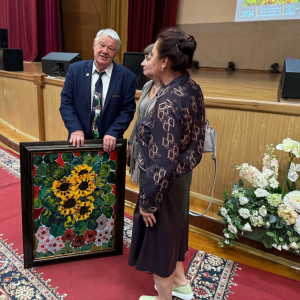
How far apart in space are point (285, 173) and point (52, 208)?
1.37 metres

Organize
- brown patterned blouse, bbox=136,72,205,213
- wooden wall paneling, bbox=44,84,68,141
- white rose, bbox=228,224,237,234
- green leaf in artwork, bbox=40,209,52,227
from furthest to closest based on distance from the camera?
wooden wall paneling, bbox=44,84,68,141
white rose, bbox=228,224,237,234
green leaf in artwork, bbox=40,209,52,227
brown patterned blouse, bbox=136,72,205,213

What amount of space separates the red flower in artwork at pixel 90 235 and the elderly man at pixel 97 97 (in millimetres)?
495

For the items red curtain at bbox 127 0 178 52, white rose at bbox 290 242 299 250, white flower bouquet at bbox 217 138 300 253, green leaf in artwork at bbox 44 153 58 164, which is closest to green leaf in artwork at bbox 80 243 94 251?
green leaf in artwork at bbox 44 153 58 164

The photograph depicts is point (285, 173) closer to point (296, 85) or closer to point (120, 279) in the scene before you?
point (296, 85)

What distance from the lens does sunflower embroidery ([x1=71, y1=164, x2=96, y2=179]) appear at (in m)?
1.56

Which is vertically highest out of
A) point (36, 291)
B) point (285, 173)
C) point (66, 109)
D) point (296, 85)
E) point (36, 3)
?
point (36, 3)

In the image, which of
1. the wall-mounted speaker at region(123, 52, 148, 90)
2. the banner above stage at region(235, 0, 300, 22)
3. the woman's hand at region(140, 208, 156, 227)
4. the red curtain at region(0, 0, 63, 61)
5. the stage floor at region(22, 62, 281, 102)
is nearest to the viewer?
the woman's hand at region(140, 208, 156, 227)

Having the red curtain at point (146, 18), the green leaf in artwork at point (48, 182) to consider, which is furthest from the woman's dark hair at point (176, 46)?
the red curtain at point (146, 18)

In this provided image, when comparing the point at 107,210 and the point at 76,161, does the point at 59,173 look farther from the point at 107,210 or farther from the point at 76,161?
the point at 107,210

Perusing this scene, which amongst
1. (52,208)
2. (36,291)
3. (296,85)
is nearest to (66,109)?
(52,208)

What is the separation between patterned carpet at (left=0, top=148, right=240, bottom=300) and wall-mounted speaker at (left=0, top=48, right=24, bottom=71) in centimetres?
278

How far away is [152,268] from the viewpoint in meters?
1.25

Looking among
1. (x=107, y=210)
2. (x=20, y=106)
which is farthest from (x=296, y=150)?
(x=20, y=106)

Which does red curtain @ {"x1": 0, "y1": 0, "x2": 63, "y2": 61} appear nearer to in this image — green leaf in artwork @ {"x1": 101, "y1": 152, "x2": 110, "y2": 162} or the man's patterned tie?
the man's patterned tie
